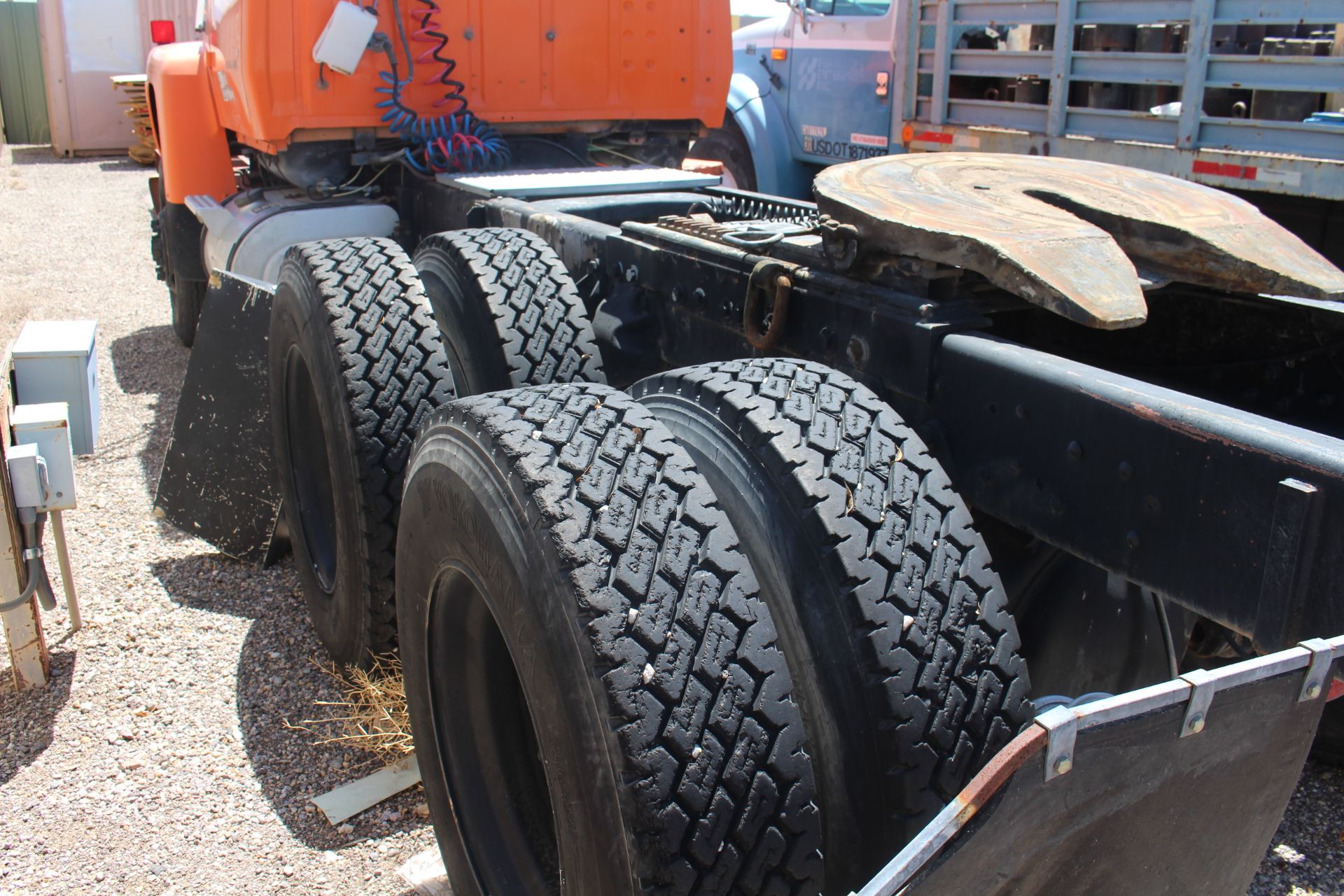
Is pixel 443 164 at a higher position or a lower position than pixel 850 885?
higher

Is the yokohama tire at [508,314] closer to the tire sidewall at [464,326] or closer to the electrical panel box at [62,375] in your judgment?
the tire sidewall at [464,326]

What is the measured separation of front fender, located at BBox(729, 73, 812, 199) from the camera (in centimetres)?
859

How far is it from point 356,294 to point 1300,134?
4615 mm

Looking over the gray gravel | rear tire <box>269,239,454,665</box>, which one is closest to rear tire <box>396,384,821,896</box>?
rear tire <box>269,239,454,665</box>

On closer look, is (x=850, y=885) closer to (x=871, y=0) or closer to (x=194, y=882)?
(x=194, y=882)

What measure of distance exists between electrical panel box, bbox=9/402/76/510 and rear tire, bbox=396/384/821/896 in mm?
1834

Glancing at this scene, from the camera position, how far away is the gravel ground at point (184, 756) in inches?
105

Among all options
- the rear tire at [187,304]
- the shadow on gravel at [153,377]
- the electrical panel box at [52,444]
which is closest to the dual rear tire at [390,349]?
the electrical panel box at [52,444]

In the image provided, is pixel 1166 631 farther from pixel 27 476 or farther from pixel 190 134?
pixel 190 134

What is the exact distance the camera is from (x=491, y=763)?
7.59 ft

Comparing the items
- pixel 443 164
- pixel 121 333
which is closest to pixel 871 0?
pixel 443 164

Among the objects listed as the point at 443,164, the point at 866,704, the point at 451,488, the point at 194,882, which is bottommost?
the point at 194,882

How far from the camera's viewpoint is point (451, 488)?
6.54ft

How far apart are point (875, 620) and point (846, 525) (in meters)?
0.15
